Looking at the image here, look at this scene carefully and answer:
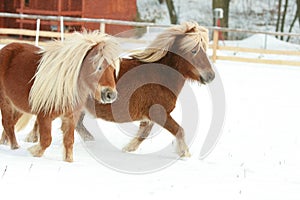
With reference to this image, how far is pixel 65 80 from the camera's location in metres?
4.35

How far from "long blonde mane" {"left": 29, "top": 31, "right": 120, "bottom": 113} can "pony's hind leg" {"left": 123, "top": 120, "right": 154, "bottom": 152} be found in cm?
115

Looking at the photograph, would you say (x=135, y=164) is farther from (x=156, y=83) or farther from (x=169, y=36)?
(x=169, y=36)

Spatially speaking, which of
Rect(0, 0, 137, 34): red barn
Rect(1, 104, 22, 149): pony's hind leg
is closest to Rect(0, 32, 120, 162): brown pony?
Rect(1, 104, 22, 149): pony's hind leg

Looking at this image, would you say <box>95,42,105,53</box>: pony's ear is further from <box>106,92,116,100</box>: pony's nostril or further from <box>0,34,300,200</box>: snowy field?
<box>0,34,300,200</box>: snowy field

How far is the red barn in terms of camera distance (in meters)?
19.6

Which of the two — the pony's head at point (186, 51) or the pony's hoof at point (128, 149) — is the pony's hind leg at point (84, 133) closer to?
the pony's hoof at point (128, 149)

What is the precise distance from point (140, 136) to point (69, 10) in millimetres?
15312

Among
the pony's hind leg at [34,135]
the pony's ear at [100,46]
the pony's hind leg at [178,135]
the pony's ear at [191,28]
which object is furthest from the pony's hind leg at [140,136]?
the pony's ear at [100,46]

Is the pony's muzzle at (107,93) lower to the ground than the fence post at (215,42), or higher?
higher

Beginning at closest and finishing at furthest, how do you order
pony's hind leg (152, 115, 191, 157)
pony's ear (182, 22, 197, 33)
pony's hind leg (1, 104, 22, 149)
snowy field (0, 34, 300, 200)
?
snowy field (0, 34, 300, 200) → pony's hind leg (1, 104, 22, 149) → pony's hind leg (152, 115, 191, 157) → pony's ear (182, 22, 197, 33)

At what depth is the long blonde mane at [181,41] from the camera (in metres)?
5.26

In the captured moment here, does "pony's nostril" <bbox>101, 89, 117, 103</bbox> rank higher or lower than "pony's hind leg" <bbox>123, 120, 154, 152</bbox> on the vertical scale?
higher

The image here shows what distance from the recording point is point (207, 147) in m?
5.68

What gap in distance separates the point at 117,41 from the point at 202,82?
122 centimetres
